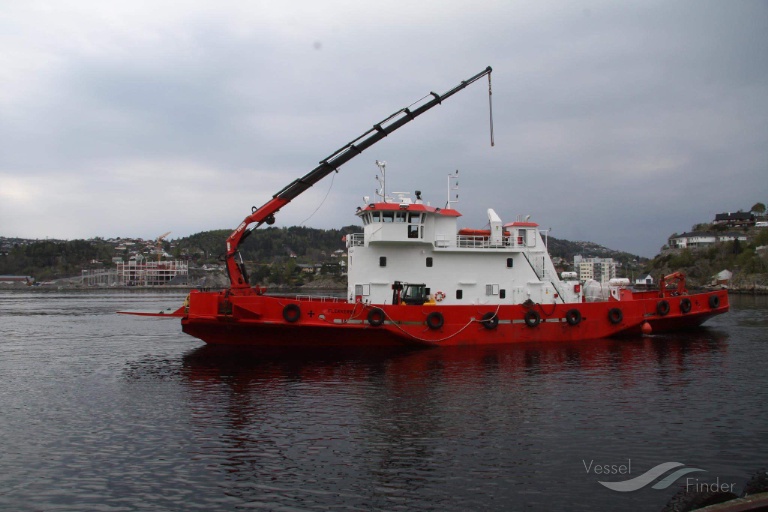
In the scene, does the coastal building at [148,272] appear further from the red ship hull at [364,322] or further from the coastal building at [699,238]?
the red ship hull at [364,322]

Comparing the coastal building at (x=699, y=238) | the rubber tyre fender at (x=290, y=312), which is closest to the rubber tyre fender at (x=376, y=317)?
the rubber tyre fender at (x=290, y=312)

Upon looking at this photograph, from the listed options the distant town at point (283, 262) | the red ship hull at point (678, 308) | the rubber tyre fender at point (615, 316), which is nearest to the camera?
the rubber tyre fender at point (615, 316)

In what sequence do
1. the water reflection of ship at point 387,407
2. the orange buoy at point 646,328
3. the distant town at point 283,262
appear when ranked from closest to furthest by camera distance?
the water reflection of ship at point 387,407 → the orange buoy at point 646,328 → the distant town at point 283,262

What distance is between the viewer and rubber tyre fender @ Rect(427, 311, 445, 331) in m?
19.9

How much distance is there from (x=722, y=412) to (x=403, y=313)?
10245 mm

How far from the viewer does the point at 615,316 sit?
22.8 metres

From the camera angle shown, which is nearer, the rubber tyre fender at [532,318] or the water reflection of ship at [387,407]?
the water reflection of ship at [387,407]

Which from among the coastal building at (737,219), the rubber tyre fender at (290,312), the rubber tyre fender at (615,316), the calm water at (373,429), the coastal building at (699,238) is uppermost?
the coastal building at (737,219)

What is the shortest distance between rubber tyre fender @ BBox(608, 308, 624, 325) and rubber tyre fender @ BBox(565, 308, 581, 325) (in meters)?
1.81

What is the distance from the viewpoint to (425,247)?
21.2 m

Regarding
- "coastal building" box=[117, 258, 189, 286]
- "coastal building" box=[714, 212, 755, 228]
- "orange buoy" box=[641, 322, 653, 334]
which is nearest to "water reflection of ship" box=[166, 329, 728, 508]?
"orange buoy" box=[641, 322, 653, 334]

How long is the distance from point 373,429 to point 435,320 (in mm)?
9322

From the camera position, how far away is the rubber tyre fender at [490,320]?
805 inches

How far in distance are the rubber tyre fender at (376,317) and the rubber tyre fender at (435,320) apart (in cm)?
178
